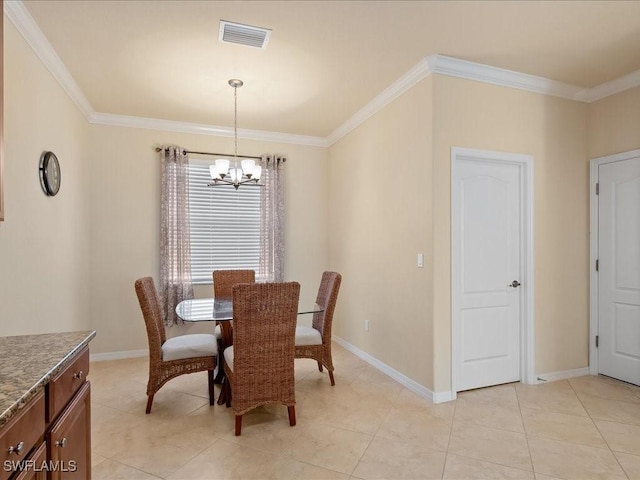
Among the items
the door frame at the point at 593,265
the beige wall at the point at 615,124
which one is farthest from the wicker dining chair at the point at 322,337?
the beige wall at the point at 615,124

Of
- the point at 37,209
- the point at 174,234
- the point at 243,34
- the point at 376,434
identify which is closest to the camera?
the point at 376,434

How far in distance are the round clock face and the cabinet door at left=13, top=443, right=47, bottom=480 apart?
91.9 inches

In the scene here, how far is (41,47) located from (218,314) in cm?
236

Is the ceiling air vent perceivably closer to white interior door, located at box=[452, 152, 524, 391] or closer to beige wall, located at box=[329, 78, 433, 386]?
beige wall, located at box=[329, 78, 433, 386]

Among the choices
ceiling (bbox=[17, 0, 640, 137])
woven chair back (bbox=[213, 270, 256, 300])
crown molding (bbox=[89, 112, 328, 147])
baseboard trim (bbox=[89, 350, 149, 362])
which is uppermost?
ceiling (bbox=[17, 0, 640, 137])

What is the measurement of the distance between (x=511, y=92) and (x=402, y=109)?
977 mm

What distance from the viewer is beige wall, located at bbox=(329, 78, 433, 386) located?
3.15 metres

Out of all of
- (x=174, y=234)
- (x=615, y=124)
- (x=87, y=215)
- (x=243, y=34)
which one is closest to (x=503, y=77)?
(x=615, y=124)

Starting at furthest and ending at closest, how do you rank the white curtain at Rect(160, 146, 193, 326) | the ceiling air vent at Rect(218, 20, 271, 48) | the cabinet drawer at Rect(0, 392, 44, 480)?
the white curtain at Rect(160, 146, 193, 326) → the ceiling air vent at Rect(218, 20, 271, 48) → the cabinet drawer at Rect(0, 392, 44, 480)

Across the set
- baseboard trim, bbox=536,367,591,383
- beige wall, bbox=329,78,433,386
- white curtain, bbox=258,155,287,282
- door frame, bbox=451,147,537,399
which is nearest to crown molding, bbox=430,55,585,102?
beige wall, bbox=329,78,433,386

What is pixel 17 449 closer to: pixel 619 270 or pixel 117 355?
pixel 117 355

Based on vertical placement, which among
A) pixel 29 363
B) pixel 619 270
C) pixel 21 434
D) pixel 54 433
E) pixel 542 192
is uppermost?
pixel 542 192

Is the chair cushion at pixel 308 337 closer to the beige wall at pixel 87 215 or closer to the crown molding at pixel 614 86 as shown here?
the beige wall at pixel 87 215

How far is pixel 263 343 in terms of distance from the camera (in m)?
2.54
